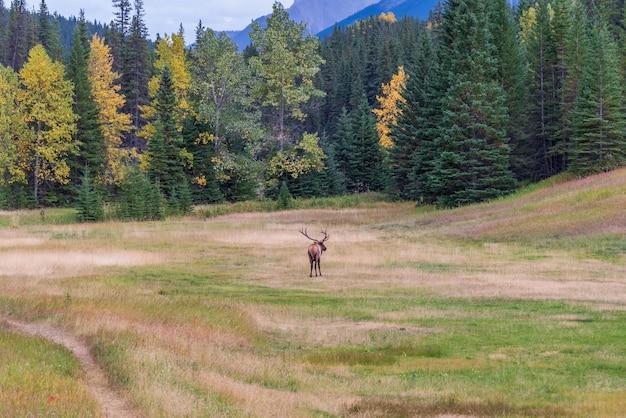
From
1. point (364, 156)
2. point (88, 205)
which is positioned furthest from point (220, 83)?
point (364, 156)

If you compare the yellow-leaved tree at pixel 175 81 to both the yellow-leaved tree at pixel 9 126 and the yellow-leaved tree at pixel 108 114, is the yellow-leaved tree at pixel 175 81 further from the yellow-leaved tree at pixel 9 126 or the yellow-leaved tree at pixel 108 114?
the yellow-leaved tree at pixel 9 126

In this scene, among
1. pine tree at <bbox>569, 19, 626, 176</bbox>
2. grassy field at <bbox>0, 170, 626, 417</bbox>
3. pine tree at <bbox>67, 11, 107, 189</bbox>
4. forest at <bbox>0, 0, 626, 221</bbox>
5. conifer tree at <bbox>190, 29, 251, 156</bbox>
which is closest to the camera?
grassy field at <bbox>0, 170, 626, 417</bbox>

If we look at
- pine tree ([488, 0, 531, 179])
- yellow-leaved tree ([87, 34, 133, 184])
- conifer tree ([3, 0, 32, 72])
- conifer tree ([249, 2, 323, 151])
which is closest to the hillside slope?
pine tree ([488, 0, 531, 179])

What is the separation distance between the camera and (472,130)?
182 feet

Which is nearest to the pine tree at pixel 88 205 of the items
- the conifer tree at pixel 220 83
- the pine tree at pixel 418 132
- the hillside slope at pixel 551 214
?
the conifer tree at pixel 220 83

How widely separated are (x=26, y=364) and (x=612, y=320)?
563 inches

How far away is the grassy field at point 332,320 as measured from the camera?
10.6 meters

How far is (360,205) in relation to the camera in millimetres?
65312

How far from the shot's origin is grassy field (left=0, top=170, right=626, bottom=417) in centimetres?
1065

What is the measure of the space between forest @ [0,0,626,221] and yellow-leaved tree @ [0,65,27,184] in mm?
161

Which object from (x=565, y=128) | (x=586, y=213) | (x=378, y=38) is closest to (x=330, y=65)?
(x=378, y=38)

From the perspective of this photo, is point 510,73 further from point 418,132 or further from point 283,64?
point 283,64

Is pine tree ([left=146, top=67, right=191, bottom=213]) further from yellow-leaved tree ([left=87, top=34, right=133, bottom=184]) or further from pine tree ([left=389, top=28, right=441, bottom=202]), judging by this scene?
pine tree ([left=389, top=28, right=441, bottom=202])

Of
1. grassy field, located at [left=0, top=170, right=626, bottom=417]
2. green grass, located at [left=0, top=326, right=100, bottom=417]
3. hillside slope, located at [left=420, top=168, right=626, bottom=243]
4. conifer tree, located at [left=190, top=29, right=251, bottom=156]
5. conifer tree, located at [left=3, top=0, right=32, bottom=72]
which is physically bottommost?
grassy field, located at [left=0, top=170, right=626, bottom=417]
